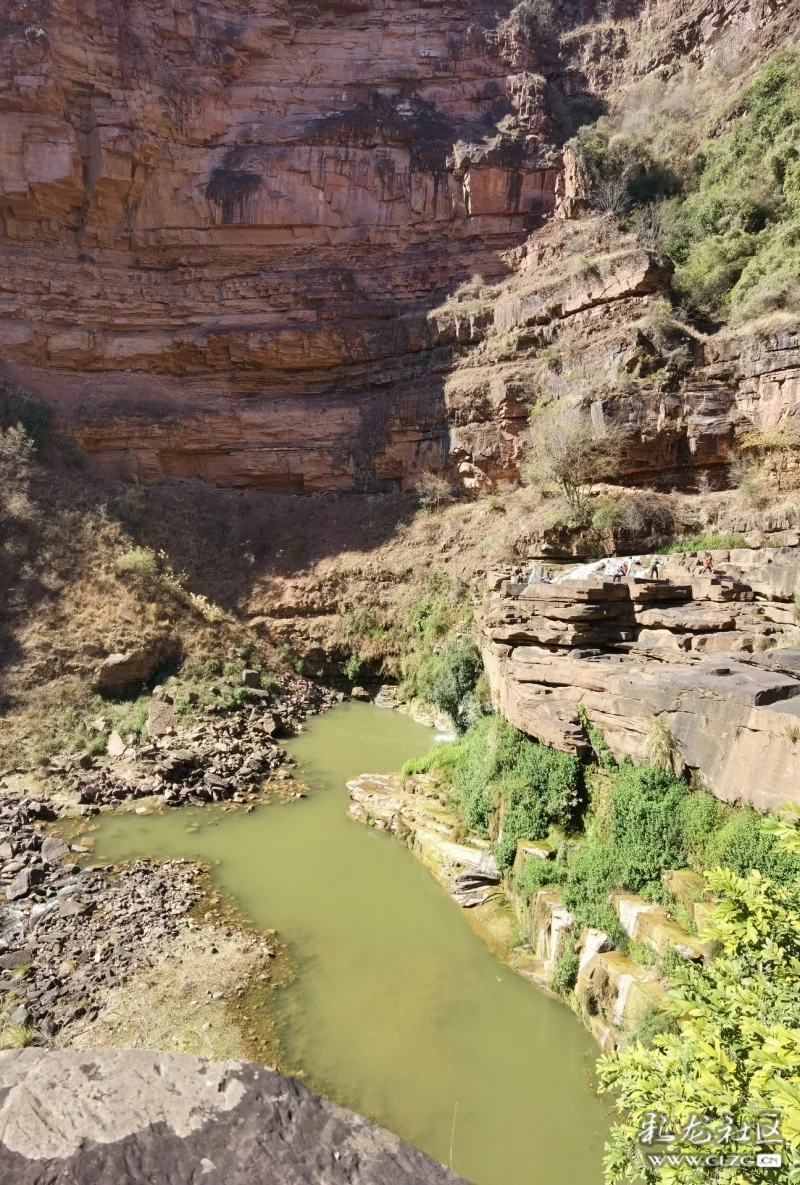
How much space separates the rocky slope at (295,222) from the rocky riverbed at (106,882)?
47.7 ft

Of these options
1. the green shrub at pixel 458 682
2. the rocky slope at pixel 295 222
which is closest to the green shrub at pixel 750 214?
the rocky slope at pixel 295 222

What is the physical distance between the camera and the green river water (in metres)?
5.22

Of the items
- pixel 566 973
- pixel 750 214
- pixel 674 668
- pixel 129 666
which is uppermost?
pixel 750 214

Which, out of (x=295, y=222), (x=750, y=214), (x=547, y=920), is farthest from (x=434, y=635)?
(x=295, y=222)

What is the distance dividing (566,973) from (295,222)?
31733 millimetres

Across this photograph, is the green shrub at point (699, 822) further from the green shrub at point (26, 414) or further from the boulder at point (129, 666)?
the green shrub at point (26, 414)

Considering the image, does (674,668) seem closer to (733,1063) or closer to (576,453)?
(733,1063)

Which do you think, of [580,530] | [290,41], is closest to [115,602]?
[580,530]

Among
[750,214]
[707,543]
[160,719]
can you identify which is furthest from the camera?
[750,214]

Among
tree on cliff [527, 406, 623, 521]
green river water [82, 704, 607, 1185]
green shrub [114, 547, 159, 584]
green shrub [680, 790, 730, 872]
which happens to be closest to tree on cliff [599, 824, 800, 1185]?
green river water [82, 704, 607, 1185]

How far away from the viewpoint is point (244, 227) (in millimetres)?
29156

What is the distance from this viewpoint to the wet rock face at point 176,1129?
131 centimetres

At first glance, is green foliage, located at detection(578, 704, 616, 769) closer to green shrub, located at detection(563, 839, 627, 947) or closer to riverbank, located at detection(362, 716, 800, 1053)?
riverbank, located at detection(362, 716, 800, 1053)

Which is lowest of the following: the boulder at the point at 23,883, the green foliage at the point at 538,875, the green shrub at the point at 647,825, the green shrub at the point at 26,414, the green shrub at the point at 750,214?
the boulder at the point at 23,883
